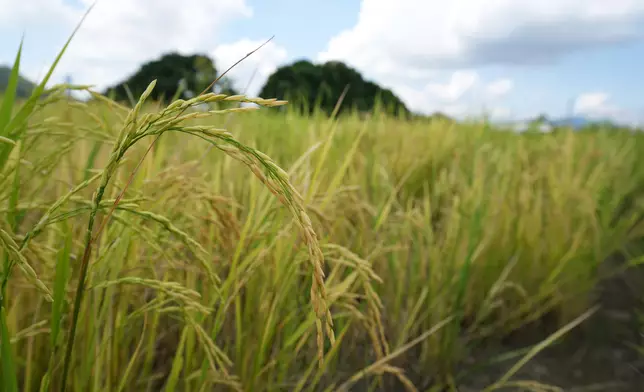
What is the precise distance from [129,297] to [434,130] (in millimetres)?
2485

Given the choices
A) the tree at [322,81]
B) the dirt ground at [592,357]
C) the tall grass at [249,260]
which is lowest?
the dirt ground at [592,357]

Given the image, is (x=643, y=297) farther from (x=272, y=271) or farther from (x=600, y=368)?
(x=272, y=271)

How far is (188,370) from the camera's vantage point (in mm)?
932

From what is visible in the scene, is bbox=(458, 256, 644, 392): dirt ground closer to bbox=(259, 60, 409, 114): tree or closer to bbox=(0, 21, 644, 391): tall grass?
bbox=(0, 21, 644, 391): tall grass

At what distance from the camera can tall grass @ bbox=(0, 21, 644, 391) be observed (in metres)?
0.68

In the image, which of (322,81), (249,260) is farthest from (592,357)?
(322,81)

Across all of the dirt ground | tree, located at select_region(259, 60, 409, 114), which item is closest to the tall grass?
the dirt ground

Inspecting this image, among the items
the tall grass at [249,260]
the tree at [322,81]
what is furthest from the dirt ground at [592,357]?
the tree at [322,81]

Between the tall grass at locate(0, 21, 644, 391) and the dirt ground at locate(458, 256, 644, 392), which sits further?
the dirt ground at locate(458, 256, 644, 392)

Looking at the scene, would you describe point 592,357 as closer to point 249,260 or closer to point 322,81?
point 249,260

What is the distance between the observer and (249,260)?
0.97 meters

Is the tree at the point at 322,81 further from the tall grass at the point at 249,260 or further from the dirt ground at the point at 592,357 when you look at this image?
Answer: the dirt ground at the point at 592,357

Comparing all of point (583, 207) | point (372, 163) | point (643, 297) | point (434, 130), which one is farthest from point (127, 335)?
point (434, 130)

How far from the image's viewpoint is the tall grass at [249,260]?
0.68 metres
